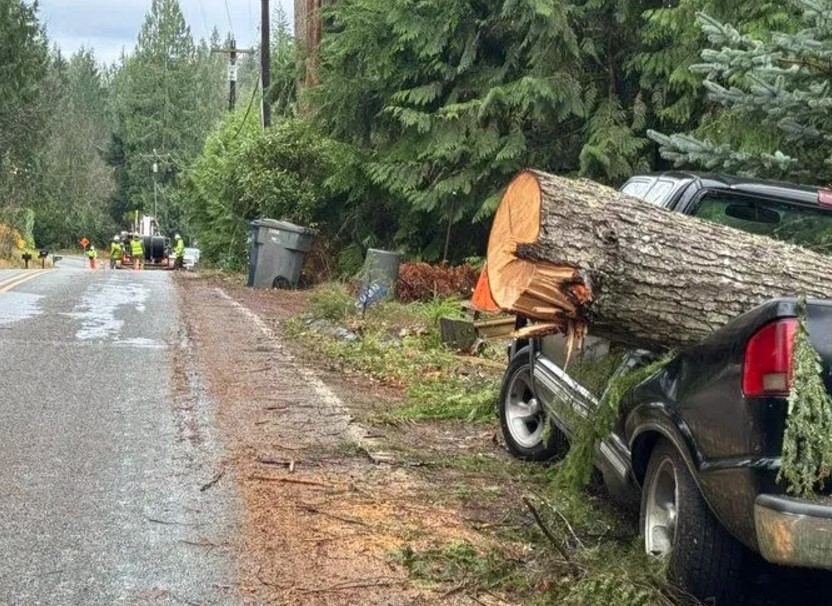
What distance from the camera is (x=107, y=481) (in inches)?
229

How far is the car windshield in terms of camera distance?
19.6 feet

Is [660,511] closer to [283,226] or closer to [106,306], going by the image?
[106,306]

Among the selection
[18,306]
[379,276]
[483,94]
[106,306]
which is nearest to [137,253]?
[106,306]

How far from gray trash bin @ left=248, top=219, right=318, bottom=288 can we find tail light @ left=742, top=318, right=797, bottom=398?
58.0 feet

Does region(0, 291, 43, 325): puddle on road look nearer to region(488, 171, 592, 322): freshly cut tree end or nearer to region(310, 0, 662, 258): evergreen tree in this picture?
region(310, 0, 662, 258): evergreen tree

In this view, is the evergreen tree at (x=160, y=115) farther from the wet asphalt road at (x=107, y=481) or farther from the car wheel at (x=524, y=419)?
the car wheel at (x=524, y=419)

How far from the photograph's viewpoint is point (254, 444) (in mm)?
6863

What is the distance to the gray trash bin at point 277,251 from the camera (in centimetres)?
2097

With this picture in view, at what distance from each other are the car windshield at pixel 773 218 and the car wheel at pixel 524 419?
1.59m

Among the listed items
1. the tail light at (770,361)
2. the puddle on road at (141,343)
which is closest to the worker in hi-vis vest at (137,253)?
the puddle on road at (141,343)

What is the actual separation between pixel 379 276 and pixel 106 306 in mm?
4369

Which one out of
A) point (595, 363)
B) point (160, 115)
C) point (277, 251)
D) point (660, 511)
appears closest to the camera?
point (660, 511)

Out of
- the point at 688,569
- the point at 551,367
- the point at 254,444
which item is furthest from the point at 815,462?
the point at 254,444

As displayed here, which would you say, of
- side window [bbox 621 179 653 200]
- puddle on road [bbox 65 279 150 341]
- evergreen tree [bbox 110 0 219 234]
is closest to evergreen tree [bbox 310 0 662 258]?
puddle on road [bbox 65 279 150 341]
